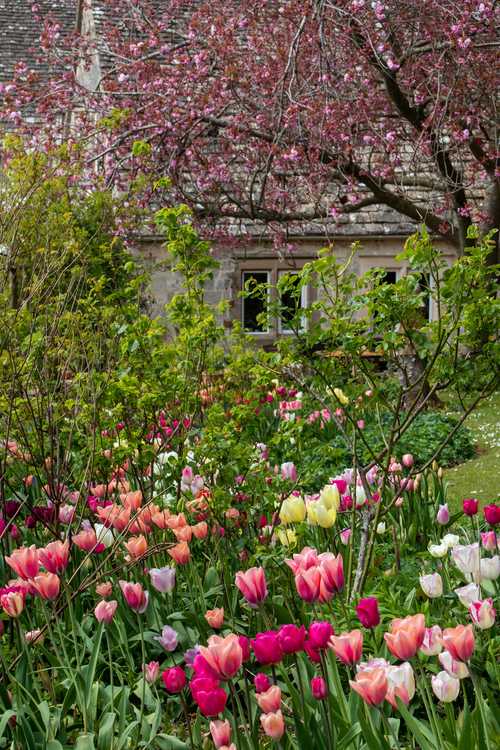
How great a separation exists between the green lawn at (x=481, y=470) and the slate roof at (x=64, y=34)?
3127 millimetres

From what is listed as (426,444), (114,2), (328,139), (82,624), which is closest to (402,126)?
(328,139)

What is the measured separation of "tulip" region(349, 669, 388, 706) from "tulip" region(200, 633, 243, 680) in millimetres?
275

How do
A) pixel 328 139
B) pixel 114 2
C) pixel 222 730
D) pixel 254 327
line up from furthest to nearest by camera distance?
1. pixel 254 327
2. pixel 114 2
3. pixel 328 139
4. pixel 222 730

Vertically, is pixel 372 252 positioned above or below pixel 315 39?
below

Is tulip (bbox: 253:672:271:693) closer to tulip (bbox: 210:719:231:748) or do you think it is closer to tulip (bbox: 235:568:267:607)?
tulip (bbox: 210:719:231:748)

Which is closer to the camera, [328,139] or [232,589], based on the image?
[232,589]

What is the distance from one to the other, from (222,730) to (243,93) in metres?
11.6

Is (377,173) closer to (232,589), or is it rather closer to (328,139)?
(328,139)

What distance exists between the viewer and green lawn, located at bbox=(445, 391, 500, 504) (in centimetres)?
761

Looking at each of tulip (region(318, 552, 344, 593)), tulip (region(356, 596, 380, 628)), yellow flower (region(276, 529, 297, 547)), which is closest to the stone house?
yellow flower (region(276, 529, 297, 547))

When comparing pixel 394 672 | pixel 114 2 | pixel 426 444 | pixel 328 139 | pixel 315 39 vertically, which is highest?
pixel 114 2

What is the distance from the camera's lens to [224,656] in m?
2.23

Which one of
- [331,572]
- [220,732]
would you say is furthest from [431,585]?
[220,732]

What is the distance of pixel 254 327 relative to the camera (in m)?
17.7
